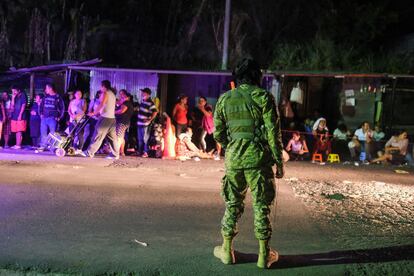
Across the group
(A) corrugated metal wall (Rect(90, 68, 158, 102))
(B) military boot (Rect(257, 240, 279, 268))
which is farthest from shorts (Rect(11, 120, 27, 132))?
(B) military boot (Rect(257, 240, 279, 268))

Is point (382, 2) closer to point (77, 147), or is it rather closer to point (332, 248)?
point (77, 147)

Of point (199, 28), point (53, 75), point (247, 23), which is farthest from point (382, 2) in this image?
point (53, 75)

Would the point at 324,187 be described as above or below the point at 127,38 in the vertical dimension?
below

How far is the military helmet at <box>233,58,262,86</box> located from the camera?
5078 millimetres

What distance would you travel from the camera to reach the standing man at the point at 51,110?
14164 millimetres

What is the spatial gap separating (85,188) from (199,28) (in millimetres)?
17317

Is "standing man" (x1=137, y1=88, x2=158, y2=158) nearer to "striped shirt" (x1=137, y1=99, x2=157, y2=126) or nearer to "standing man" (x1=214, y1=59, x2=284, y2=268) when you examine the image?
"striped shirt" (x1=137, y1=99, x2=157, y2=126)

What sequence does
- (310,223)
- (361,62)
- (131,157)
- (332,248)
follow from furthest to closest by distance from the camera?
(361,62) → (131,157) → (310,223) → (332,248)

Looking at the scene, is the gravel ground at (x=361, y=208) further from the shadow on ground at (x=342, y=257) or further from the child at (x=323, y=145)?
the child at (x=323, y=145)

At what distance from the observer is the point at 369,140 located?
48.2 feet

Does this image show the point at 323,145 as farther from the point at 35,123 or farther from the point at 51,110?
the point at 35,123

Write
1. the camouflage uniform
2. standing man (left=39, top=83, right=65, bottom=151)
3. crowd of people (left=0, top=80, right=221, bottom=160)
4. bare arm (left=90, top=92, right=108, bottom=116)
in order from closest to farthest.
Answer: the camouflage uniform → bare arm (left=90, top=92, right=108, bottom=116) → crowd of people (left=0, top=80, right=221, bottom=160) → standing man (left=39, top=83, right=65, bottom=151)

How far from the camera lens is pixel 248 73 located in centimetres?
508

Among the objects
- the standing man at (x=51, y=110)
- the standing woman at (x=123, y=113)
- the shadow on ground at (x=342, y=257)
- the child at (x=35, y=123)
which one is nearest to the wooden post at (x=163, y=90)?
the standing woman at (x=123, y=113)
